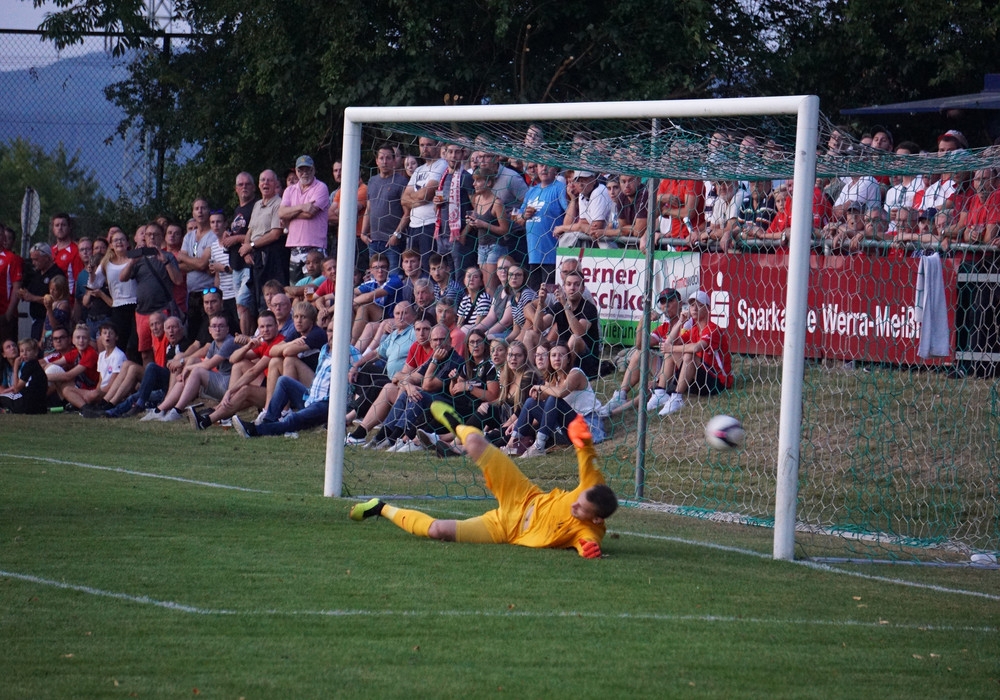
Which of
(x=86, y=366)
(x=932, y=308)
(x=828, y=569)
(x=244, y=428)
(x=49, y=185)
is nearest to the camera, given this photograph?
(x=828, y=569)

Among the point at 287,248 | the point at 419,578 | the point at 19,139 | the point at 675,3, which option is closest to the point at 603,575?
the point at 419,578

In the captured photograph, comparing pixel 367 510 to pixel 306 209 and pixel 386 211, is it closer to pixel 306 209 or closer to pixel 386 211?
pixel 386 211

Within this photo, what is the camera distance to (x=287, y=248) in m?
14.7

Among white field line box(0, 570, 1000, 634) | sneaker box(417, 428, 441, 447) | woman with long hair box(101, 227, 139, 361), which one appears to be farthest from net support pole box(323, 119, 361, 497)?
woman with long hair box(101, 227, 139, 361)

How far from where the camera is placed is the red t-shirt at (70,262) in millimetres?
17484

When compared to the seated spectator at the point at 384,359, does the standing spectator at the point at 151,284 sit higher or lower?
higher

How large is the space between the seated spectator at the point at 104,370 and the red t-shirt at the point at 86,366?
86 mm

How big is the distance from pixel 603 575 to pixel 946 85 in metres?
13.3

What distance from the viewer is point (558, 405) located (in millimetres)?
11039

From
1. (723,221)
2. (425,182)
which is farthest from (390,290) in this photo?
(723,221)

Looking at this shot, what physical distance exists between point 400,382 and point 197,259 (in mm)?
5373

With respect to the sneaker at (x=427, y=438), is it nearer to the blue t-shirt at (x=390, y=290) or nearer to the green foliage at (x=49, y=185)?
the blue t-shirt at (x=390, y=290)

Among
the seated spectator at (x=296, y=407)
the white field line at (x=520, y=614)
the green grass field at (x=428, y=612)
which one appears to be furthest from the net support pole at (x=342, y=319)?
the seated spectator at (x=296, y=407)

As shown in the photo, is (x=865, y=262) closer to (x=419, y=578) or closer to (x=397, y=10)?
(x=419, y=578)
